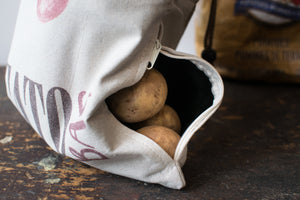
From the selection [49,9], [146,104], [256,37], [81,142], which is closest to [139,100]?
[146,104]

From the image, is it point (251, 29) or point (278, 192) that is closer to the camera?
point (278, 192)

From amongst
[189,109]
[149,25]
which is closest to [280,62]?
[189,109]

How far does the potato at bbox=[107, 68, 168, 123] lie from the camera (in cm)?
57

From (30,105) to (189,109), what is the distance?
0.33 meters

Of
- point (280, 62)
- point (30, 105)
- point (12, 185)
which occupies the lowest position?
point (280, 62)

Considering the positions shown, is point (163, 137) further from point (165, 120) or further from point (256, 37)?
point (256, 37)

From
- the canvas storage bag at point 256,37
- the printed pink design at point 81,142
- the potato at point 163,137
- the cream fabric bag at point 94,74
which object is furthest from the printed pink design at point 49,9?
the canvas storage bag at point 256,37

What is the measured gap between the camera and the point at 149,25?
49cm

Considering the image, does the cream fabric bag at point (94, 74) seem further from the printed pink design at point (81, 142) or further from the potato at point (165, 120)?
the potato at point (165, 120)

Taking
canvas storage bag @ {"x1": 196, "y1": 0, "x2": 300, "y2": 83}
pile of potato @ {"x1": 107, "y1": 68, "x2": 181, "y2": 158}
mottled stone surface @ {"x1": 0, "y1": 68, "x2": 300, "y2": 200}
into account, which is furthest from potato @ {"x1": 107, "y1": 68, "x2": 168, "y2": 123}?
canvas storage bag @ {"x1": 196, "y1": 0, "x2": 300, "y2": 83}

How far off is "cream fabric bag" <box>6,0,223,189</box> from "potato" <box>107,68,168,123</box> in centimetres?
4

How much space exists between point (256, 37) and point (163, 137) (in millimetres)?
685

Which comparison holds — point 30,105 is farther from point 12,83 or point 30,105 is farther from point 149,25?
point 149,25

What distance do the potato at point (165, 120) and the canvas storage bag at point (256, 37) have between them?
0.53 m
